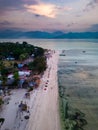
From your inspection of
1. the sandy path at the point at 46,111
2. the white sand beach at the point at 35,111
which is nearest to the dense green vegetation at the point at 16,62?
the white sand beach at the point at 35,111

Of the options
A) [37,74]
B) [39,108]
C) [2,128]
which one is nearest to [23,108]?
[39,108]

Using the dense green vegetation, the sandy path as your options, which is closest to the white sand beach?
the sandy path

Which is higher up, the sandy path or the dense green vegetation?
the dense green vegetation

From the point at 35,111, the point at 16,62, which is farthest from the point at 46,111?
the point at 16,62

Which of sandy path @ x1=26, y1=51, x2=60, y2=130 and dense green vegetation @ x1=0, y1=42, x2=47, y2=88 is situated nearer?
sandy path @ x1=26, y1=51, x2=60, y2=130

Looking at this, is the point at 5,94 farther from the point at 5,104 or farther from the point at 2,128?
the point at 2,128

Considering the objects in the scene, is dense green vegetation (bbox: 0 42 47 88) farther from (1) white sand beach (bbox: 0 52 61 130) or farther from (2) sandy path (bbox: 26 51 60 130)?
(2) sandy path (bbox: 26 51 60 130)

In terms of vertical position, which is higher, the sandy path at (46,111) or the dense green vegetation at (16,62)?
the dense green vegetation at (16,62)

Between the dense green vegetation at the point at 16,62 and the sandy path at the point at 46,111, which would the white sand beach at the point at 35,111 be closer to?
the sandy path at the point at 46,111

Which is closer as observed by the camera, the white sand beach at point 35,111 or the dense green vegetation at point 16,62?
the white sand beach at point 35,111
